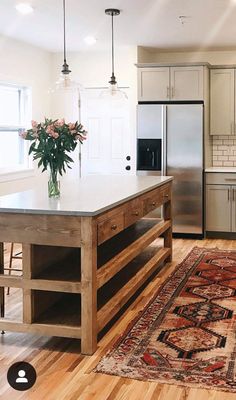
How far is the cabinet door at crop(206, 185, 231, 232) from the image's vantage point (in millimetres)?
7055

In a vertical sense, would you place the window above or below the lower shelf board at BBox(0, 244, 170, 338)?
above

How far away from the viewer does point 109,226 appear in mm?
3607

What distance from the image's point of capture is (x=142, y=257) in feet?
17.4

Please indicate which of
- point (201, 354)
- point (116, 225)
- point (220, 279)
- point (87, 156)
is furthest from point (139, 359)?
point (87, 156)

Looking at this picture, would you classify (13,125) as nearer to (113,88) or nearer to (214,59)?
(113,88)

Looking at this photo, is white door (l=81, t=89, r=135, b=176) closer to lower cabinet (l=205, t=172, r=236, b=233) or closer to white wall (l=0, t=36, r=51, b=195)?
white wall (l=0, t=36, r=51, b=195)

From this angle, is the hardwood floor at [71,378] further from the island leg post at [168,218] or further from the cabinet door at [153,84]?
the cabinet door at [153,84]

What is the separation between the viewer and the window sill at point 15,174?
665 cm

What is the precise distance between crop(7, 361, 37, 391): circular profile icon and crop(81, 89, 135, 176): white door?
15.2ft

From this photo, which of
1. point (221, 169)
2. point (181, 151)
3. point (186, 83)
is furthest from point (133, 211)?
point (186, 83)

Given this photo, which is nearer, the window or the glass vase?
the glass vase

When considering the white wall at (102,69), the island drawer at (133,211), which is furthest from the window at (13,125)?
the island drawer at (133,211)

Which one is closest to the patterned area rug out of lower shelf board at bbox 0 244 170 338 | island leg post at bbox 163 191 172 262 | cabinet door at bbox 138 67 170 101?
lower shelf board at bbox 0 244 170 338

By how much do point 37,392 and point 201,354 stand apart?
→ 1.04m
